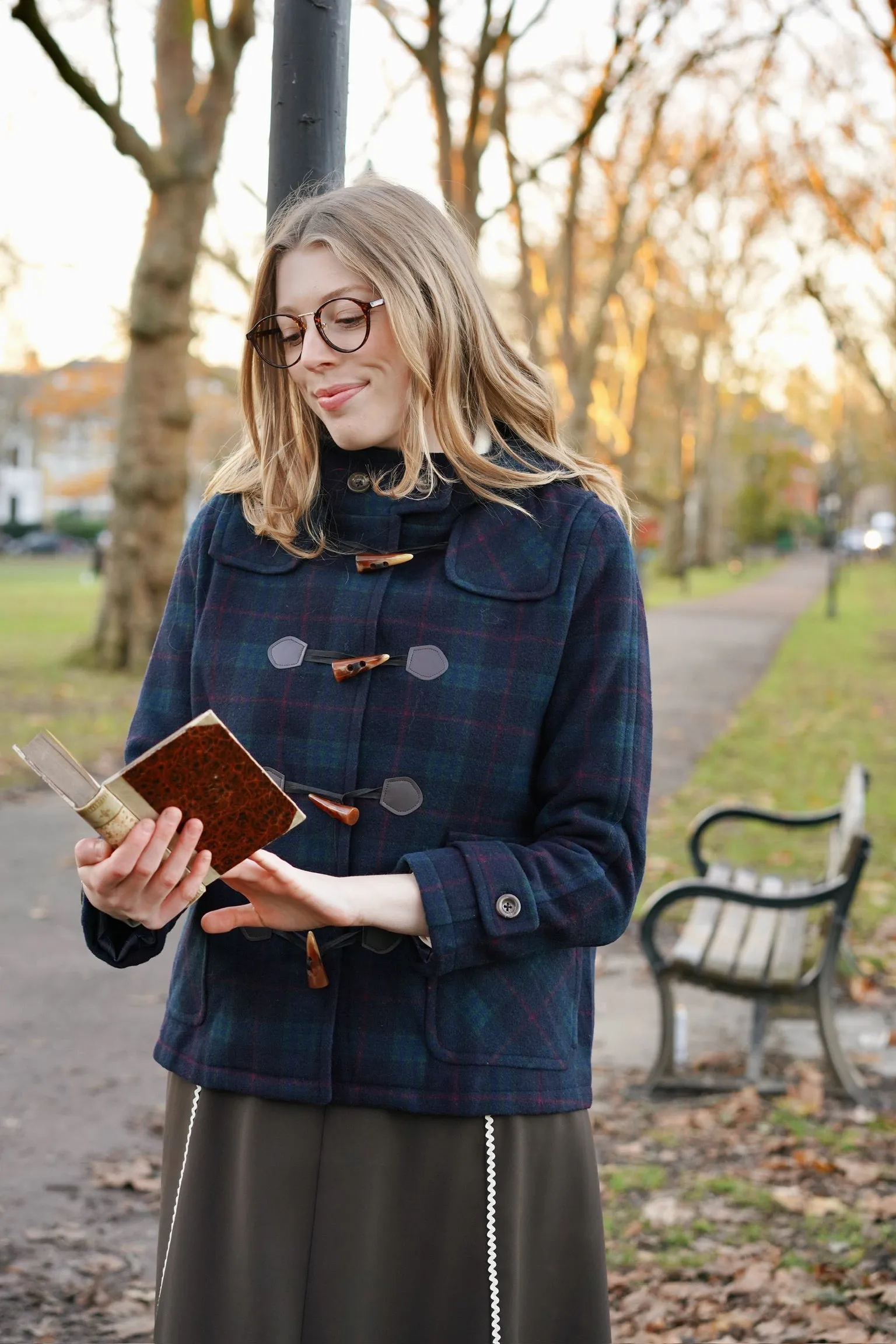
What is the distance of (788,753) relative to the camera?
42.2ft

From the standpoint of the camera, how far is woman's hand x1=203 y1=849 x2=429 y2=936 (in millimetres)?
1836

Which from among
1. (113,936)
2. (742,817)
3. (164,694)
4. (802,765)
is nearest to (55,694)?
(802,765)

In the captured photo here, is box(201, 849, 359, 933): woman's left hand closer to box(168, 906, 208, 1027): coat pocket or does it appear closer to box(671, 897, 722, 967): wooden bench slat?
box(168, 906, 208, 1027): coat pocket

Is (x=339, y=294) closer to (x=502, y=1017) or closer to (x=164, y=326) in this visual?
(x=502, y=1017)

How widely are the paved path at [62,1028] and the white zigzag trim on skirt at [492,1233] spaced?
8.54 ft

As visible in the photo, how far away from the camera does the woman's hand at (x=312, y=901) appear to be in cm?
184

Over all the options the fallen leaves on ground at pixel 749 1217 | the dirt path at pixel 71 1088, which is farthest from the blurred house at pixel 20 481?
the fallen leaves on ground at pixel 749 1217

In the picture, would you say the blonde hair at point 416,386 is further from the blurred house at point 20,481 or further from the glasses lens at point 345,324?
the blurred house at point 20,481

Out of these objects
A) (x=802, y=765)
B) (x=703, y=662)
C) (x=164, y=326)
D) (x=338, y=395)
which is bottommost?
(x=802, y=765)

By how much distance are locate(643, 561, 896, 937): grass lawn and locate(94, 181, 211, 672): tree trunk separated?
6.48 metres

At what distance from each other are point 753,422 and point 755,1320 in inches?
2915

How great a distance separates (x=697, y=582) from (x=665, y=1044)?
4631 centimetres

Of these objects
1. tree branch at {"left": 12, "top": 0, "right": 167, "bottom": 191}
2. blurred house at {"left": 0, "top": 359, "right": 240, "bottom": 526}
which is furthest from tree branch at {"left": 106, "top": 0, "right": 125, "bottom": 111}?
blurred house at {"left": 0, "top": 359, "right": 240, "bottom": 526}

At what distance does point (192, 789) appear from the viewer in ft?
5.63
